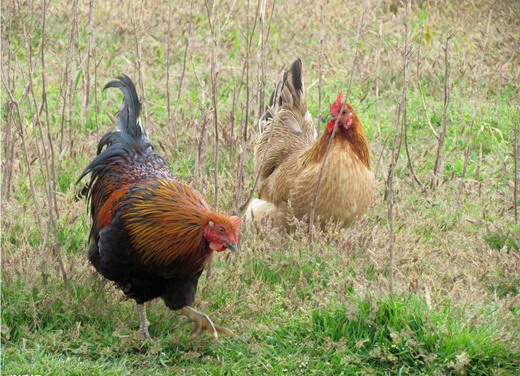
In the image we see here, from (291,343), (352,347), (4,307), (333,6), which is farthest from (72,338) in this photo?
(333,6)

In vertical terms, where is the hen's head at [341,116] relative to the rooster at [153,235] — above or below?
above

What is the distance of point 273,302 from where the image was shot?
15.4 ft

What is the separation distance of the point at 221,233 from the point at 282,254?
4.15 feet

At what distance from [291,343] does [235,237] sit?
0.71 metres

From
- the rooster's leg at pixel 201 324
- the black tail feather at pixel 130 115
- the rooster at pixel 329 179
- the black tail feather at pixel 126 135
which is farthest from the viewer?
the rooster at pixel 329 179

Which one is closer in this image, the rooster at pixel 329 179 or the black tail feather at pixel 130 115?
the black tail feather at pixel 130 115

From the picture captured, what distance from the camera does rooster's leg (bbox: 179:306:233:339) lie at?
4.27 m

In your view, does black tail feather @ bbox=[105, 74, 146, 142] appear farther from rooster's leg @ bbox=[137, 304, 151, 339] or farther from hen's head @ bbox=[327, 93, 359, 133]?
hen's head @ bbox=[327, 93, 359, 133]

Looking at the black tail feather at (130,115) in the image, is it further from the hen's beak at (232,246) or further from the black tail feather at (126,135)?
the hen's beak at (232,246)

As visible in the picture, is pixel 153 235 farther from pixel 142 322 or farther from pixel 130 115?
pixel 130 115

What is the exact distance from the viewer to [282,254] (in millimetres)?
5156

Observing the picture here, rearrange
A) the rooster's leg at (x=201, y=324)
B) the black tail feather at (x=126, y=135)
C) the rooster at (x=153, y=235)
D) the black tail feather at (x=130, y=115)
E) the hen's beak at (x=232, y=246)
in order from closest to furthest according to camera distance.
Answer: the hen's beak at (x=232, y=246) < the rooster at (x=153, y=235) < the rooster's leg at (x=201, y=324) < the black tail feather at (x=126, y=135) < the black tail feather at (x=130, y=115)

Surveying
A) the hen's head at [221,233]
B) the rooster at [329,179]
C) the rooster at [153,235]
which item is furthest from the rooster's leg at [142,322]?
the rooster at [329,179]

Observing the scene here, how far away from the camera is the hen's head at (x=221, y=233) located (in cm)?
394
